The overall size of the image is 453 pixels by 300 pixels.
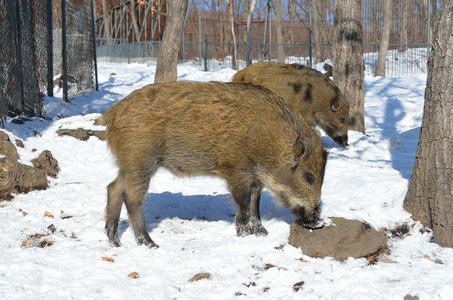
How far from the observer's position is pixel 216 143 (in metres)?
4.55

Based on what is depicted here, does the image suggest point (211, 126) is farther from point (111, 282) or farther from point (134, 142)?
point (111, 282)

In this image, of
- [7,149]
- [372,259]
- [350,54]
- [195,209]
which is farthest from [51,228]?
[350,54]

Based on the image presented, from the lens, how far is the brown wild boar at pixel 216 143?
177 inches

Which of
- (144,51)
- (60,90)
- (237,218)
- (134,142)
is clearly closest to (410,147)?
(237,218)

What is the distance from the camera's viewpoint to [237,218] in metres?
4.82

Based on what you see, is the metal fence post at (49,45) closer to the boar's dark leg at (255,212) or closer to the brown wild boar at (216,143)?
the brown wild boar at (216,143)

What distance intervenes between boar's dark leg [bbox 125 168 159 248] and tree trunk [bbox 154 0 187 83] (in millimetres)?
6837

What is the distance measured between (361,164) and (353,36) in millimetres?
2963

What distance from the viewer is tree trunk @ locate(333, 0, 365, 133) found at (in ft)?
29.9

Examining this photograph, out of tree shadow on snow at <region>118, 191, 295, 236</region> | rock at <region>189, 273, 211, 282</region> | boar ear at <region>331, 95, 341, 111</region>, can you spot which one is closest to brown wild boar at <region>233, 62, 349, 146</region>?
boar ear at <region>331, 95, 341, 111</region>

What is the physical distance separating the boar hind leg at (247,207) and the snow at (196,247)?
4.8 inches

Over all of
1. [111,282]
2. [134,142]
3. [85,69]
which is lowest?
[111,282]

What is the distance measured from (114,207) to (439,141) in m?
2.99

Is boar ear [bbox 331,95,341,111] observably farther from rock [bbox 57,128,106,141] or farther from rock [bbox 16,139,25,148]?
rock [bbox 16,139,25,148]
